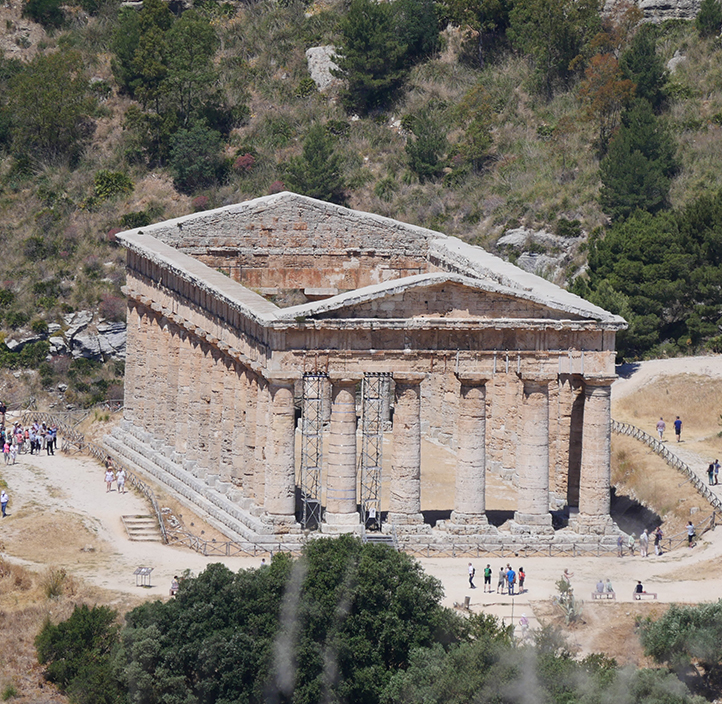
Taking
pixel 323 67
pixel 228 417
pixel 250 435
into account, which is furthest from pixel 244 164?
pixel 250 435

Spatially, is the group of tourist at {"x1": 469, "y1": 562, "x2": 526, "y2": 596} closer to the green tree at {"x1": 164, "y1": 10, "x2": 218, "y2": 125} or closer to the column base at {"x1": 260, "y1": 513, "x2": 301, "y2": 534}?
the column base at {"x1": 260, "y1": 513, "x2": 301, "y2": 534}

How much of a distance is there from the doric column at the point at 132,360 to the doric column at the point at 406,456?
2642 cm

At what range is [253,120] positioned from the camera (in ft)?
509

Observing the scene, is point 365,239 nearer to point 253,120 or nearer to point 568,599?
point 568,599

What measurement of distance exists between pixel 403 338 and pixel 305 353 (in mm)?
3908

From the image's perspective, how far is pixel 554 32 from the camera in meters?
146

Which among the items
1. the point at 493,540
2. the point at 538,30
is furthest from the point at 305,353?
the point at 538,30

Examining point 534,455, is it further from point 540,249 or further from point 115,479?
point 540,249

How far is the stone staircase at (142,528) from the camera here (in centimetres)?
8419

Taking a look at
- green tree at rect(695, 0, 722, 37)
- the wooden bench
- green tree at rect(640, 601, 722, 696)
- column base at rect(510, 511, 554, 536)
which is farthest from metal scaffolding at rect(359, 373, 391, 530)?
green tree at rect(695, 0, 722, 37)

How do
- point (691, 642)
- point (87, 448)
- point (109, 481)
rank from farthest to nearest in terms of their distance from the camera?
1. point (87, 448)
2. point (109, 481)
3. point (691, 642)

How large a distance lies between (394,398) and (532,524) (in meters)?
7.65

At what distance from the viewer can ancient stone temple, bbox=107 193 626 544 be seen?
78562mm

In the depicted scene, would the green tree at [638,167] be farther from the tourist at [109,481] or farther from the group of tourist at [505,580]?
the group of tourist at [505,580]
